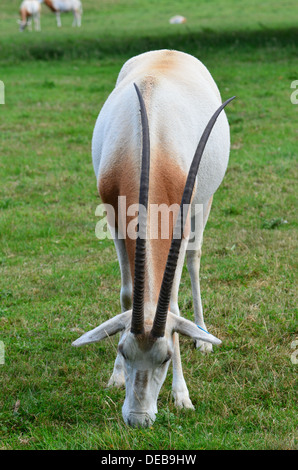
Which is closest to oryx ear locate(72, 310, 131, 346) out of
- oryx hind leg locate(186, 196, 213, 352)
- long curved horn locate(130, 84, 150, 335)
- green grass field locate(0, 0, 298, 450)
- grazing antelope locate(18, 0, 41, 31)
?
long curved horn locate(130, 84, 150, 335)

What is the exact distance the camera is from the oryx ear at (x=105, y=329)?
3070 mm

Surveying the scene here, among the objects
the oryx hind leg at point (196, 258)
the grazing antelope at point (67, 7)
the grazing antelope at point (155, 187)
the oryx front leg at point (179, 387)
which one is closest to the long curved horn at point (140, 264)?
the grazing antelope at point (155, 187)

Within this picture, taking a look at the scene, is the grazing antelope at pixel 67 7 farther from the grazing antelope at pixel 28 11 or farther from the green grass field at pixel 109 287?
the green grass field at pixel 109 287

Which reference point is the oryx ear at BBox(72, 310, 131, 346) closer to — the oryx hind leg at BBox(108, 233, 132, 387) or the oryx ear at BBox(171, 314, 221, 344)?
the oryx ear at BBox(171, 314, 221, 344)

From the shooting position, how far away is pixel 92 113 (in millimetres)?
11445

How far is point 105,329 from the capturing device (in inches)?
122

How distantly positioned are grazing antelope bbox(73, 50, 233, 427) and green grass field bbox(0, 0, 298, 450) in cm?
26

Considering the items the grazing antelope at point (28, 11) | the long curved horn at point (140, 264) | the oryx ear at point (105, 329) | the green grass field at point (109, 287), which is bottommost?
the green grass field at point (109, 287)

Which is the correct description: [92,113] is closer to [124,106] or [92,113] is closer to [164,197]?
[124,106]

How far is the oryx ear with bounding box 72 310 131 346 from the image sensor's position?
10.1 ft

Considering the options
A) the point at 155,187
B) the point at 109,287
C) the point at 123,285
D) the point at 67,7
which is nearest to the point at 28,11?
the point at 67,7

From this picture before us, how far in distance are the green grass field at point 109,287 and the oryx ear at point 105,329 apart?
50 centimetres

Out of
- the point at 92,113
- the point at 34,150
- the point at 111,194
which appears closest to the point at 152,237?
the point at 111,194

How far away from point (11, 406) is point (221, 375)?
1.35 meters
